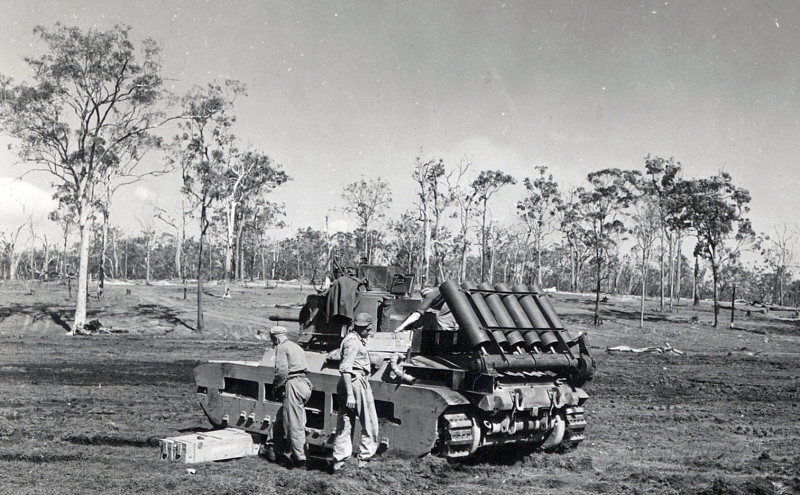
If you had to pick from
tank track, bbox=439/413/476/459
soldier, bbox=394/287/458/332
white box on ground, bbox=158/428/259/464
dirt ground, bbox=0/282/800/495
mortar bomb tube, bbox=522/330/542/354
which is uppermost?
soldier, bbox=394/287/458/332

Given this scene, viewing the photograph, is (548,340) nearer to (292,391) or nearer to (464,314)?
(464,314)

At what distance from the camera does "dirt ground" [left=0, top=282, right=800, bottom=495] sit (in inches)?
309

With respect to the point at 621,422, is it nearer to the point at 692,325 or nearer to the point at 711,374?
the point at 711,374

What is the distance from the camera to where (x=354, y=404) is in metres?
8.30

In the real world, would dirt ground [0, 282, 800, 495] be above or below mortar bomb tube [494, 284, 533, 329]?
below

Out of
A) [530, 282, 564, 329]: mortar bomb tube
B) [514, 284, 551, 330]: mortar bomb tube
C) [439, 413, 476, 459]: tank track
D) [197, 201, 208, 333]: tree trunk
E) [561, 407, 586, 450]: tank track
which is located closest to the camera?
[439, 413, 476, 459]: tank track

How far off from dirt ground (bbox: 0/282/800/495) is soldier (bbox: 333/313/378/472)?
9.2 inches

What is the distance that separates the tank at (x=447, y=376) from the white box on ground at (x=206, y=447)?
85 centimetres

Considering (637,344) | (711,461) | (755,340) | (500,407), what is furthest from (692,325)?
(500,407)

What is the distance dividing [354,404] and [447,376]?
1184mm

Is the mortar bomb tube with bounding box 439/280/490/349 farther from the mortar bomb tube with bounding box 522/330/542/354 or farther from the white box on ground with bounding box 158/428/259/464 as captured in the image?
the white box on ground with bounding box 158/428/259/464

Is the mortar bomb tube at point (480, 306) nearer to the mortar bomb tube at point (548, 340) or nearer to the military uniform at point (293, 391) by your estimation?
the mortar bomb tube at point (548, 340)

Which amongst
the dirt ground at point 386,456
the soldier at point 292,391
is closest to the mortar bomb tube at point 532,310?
the dirt ground at point 386,456

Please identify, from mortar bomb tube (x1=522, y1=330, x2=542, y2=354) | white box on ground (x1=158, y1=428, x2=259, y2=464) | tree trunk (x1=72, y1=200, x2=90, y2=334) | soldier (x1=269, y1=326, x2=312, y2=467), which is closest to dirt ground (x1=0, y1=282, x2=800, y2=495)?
white box on ground (x1=158, y1=428, x2=259, y2=464)
